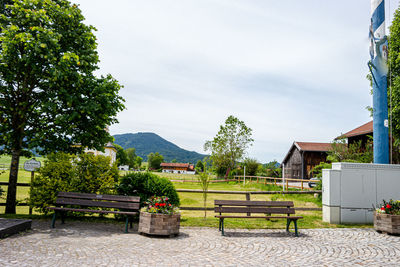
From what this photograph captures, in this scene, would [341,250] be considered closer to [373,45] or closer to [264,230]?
[264,230]

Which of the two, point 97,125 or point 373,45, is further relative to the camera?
point 373,45

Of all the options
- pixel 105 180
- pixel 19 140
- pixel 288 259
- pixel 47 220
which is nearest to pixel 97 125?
pixel 105 180

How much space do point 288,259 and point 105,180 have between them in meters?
6.04

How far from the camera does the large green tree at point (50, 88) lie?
348 inches

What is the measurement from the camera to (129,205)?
795 centimetres

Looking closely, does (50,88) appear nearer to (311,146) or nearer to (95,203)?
(95,203)

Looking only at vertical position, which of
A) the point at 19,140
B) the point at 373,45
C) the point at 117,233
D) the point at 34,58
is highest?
the point at 373,45

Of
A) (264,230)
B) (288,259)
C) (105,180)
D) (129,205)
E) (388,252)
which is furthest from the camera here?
(105,180)

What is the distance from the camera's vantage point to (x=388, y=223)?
8062 millimetres

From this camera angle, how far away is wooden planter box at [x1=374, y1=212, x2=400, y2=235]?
312 inches

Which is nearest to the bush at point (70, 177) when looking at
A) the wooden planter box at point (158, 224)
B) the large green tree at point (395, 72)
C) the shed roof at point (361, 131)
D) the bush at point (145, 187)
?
the bush at point (145, 187)

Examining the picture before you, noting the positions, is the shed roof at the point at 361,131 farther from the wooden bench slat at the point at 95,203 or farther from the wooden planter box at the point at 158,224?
the wooden bench slat at the point at 95,203

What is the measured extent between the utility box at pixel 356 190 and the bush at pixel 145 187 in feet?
17.3

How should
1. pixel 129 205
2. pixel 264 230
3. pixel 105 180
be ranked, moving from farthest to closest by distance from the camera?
1. pixel 105 180
2. pixel 264 230
3. pixel 129 205
